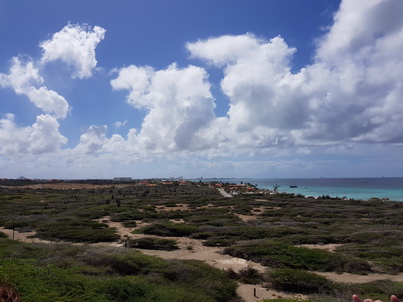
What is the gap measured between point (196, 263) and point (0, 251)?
9.50 metres

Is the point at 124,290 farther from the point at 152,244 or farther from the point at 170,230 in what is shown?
the point at 170,230

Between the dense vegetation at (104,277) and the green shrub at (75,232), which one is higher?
the dense vegetation at (104,277)

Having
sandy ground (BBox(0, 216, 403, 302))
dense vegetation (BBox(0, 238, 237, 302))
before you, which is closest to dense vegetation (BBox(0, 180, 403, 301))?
dense vegetation (BBox(0, 238, 237, 302))

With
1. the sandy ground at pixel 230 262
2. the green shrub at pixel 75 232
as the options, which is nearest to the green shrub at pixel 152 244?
the sandy ground at pixel 230 262

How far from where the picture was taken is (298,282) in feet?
41.6

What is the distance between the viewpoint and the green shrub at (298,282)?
12.5 meters

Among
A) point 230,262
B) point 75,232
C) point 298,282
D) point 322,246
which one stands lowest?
point 322,246

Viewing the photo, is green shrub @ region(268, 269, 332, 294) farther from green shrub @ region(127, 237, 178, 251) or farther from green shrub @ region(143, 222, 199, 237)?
green shrub @ region(143, 222, 199, 237)

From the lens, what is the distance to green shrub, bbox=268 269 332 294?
40.9ft

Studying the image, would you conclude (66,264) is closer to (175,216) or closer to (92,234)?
(92,234)

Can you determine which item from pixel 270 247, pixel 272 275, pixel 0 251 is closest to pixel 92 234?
pixel 0 251

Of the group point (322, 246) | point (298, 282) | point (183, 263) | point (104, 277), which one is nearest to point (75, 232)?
point (183, 263)

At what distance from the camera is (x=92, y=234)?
22625 mm

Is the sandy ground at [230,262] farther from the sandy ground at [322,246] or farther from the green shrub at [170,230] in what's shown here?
the green shrub at [170,230]
